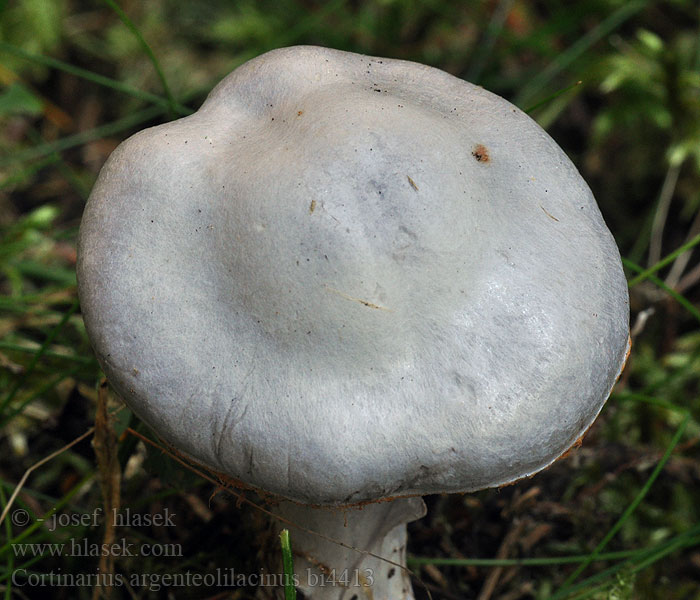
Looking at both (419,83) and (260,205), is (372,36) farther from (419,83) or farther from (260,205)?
(260,205)

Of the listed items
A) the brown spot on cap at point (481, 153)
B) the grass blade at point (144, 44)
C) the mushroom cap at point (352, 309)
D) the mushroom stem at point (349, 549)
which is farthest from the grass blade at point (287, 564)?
the grass blade at point (144, 44)

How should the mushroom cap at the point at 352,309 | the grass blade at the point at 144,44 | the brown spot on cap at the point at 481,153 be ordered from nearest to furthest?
1. the mushroom cap at the point at 352,309
2. the brown spot on cap at the point at 481,153
3. the grass blade at the point at 144,44

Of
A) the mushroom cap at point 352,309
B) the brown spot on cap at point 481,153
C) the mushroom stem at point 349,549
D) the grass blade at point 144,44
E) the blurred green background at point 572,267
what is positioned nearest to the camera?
the mushroom cap at point 352,309

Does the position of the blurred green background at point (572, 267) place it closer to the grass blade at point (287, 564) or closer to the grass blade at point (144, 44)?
the grass blade at point (144, 44)

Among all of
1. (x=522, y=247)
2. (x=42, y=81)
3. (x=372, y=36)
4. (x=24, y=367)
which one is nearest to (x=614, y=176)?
(x=372, y=36)

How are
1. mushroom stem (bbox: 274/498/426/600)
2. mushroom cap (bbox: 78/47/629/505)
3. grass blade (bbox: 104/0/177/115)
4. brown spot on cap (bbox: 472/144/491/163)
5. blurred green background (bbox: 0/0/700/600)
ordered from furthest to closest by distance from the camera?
blurred green background (bbox: 0/0/700/600) < grass blade (bbox: 104/0/177/115) < mushroom stem (bbox: 274/498/426/600) < brown spot on cap (bbox: 472/144/491/163) < mushroom cap (bbox: 78/47/629/505)

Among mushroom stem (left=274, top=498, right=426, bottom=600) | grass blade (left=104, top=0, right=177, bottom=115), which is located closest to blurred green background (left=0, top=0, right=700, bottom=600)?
grass blade (left=104, top=0, right=177, bottom=115)

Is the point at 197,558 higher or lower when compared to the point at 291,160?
lower

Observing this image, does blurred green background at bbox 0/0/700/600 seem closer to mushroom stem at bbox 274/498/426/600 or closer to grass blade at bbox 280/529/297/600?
mushroom stem at bbox 274/498/426/600
